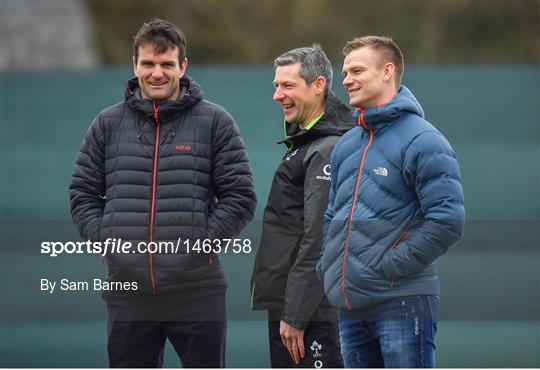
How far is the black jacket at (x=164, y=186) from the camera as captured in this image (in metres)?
3.49

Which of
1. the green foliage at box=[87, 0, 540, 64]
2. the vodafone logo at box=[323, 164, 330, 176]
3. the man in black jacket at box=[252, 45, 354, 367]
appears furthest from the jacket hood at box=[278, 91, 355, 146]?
the green foliage at box=[87, 0, 540, 64]

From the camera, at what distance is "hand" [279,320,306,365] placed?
11.0 ft

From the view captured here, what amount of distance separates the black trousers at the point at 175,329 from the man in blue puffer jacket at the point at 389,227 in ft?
1.59

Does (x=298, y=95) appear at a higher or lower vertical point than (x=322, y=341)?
higher

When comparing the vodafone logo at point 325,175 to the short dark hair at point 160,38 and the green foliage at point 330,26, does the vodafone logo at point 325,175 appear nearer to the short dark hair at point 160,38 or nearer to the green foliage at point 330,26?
the short dark hair at point 160,38

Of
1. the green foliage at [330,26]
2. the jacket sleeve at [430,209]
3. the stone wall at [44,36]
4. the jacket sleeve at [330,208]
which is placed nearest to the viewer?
the jacket sleeve at [430,209]

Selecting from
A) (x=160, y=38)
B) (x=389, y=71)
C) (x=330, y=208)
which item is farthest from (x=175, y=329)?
(x=389, y=71)

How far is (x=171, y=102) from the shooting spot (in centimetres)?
355

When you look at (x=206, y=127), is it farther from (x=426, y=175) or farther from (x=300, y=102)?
(x=426, y=175)

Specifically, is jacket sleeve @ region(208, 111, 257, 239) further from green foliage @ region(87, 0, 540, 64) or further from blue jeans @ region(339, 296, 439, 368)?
green foliage @ region(87, 0, 540, 64)

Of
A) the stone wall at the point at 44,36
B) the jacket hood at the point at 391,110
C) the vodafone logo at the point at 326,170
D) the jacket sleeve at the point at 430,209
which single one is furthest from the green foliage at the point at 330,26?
the jacket sleeve at the point at 430,209

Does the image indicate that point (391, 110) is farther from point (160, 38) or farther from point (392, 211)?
point (160, 38)

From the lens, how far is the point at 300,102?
3.50 m

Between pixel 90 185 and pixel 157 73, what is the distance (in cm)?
42
